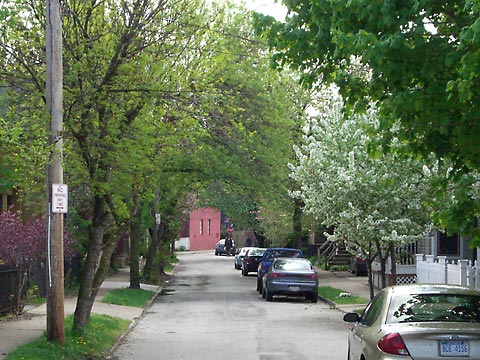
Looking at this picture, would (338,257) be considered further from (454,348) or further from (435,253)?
(454,348)

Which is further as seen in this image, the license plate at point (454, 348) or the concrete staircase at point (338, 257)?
the concrete staircase at point (338, 257)

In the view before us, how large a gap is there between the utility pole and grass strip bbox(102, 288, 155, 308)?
39.1 ft

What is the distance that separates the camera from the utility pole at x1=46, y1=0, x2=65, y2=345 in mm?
12828

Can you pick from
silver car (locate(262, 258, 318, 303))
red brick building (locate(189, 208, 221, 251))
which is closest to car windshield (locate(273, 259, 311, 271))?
silver car (locate(262, 258, 318, 303))

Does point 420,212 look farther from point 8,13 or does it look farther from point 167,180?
point 8,13

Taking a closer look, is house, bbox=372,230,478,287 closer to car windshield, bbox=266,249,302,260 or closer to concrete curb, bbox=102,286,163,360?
car windshield, bbox=266,249,302,260

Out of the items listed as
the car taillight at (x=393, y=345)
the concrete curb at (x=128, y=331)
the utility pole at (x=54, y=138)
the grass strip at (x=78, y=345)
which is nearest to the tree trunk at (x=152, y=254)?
the concrete curb at (x=128, y=331)

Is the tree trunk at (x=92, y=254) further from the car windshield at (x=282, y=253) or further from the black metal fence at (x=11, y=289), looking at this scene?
the car windshield at (x=282, y=253)

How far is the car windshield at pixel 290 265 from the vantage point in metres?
27.5

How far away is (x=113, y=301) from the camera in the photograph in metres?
25.0

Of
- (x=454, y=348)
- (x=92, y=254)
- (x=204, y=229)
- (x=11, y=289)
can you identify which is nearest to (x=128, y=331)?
(x=11, y=289)

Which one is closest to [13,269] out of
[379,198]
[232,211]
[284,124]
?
[379,198]

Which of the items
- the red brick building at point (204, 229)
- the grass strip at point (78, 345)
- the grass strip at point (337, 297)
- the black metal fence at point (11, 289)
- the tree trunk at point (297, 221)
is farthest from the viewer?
the red brick building at point (204, 229)

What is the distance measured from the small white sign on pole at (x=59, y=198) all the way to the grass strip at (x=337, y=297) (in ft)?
48.2
